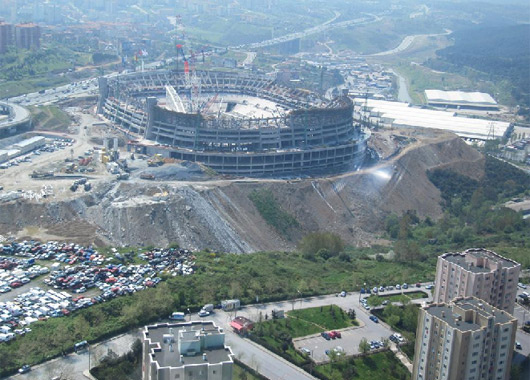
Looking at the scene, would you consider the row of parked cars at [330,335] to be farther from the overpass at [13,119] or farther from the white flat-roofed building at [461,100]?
the white flat-roofed building at [461,100]

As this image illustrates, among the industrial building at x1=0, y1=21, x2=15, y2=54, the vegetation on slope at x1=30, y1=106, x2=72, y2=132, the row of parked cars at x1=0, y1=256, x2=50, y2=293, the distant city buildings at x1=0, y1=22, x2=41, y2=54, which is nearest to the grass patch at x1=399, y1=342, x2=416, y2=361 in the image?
the row of parked cars at x1=0, y1=256, x2=50, y2=293

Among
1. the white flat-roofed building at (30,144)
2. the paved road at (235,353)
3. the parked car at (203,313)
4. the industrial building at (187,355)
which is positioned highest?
the industrial building at (187,355)

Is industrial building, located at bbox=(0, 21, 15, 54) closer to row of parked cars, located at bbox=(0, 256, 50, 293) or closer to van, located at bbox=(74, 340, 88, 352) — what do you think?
row of parked cars, located at bbox=(0, 256, 50, 293)

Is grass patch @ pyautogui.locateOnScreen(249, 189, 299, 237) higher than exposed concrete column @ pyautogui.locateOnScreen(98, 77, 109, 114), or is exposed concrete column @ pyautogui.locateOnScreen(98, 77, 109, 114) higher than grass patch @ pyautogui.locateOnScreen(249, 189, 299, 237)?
exposed concrete column @ pyautogui.locateOnScreen(98, 77, 109, 114)

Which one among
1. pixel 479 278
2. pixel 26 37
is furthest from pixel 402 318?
pixel 26 37

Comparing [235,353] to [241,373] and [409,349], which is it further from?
[409,349]

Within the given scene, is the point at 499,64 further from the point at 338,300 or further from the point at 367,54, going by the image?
the point at 338,300

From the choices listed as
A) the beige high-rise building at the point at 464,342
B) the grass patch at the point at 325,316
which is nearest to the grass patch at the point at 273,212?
the grass patch at the point at 325,316
